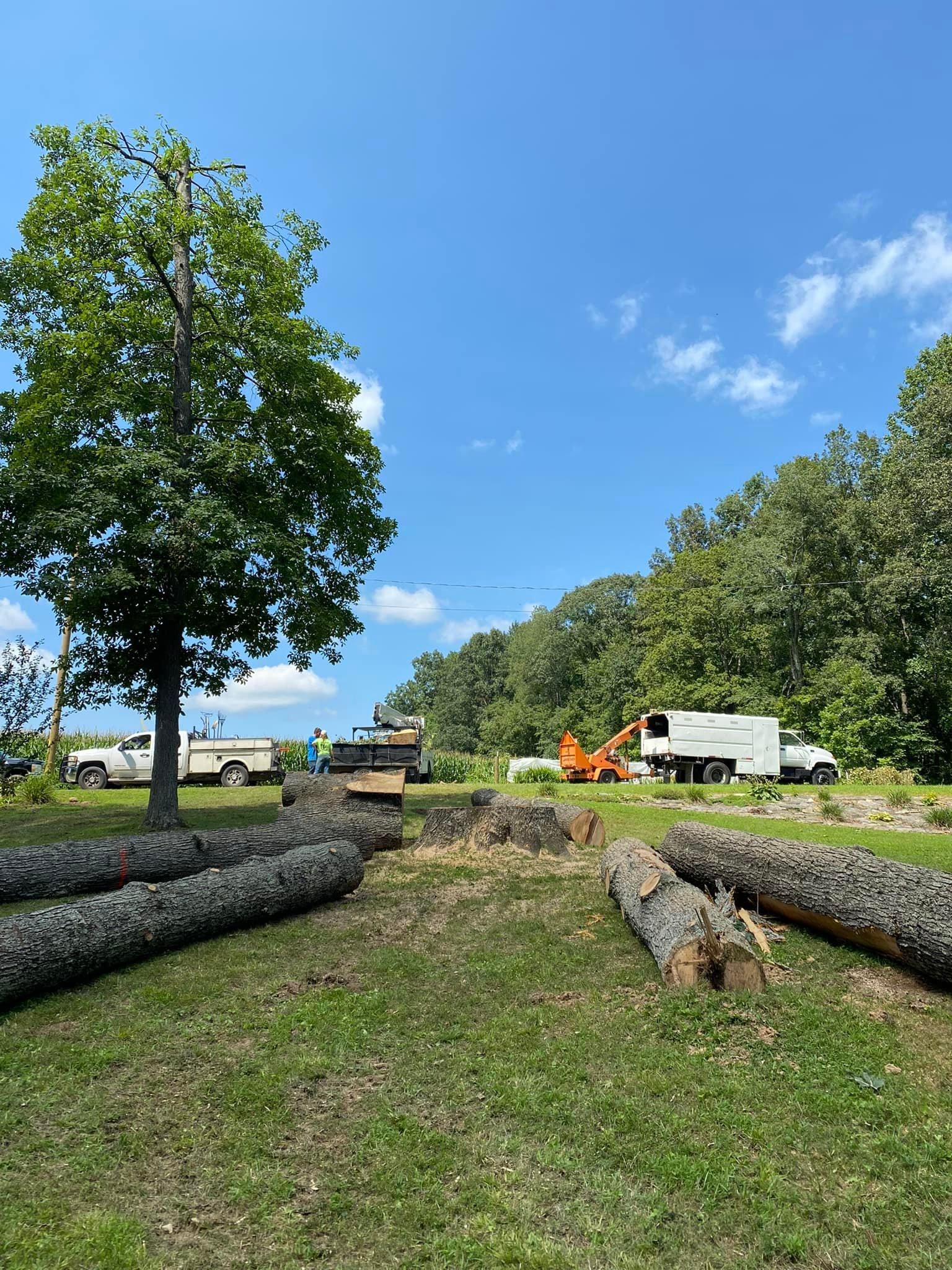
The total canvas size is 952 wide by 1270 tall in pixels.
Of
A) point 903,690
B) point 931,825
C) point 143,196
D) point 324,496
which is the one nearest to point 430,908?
point 324,496

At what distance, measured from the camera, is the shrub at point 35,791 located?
53.6 feet

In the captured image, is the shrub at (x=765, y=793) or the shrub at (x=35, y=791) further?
the shrub at (x=765, y=793)

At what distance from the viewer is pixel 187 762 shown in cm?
2312

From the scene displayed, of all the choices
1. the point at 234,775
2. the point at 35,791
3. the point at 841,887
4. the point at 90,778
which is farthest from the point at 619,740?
the point at 841,887

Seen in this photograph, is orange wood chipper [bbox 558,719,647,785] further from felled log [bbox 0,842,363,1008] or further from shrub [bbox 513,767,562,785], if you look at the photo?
felled log [bbox 0,842,363,1008]

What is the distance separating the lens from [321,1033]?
13.9 feet

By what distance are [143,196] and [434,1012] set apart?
14.6 metres

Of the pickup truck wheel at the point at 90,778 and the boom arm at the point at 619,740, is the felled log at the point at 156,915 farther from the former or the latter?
the boom arm at the point at 619,740

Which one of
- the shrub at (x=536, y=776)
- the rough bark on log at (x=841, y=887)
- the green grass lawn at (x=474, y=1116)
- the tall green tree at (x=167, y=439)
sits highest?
the tall green tree at (x=167, y=439)

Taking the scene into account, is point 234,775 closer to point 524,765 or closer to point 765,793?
point 524,765

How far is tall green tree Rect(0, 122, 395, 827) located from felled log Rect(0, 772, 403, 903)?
154 inches

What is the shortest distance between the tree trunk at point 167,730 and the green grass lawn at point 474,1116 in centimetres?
694

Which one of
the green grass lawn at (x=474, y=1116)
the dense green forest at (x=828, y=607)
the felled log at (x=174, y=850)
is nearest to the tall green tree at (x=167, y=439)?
the felled log at (x=174, y=850)

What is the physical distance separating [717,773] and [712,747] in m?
1.00
